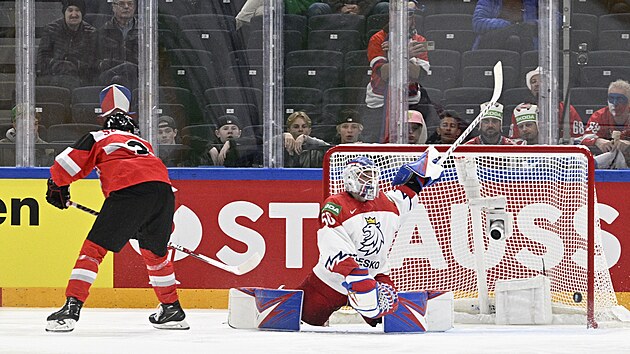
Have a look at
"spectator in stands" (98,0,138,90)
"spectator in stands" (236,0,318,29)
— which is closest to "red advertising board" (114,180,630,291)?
"spectator in stands" (98,0,138,90)

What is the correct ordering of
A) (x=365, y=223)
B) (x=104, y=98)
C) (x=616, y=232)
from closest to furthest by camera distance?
(x=365, y=223), (x=104, y=98), (x=616, y=232)

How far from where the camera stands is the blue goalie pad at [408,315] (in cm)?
537

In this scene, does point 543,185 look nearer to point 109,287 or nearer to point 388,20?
point 388,20

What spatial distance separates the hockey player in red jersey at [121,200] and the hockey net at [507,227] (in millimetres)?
923

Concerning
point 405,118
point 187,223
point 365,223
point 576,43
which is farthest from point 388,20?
point 365,223

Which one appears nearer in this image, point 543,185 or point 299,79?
point 543,185

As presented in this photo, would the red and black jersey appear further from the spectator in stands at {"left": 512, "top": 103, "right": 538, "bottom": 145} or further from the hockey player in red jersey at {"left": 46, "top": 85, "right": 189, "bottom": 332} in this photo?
the spectator in stands at {"left": 512, "top": 103, "right": 538, "bottom": 145}

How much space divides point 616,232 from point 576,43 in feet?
3.61

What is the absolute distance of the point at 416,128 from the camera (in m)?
7.08

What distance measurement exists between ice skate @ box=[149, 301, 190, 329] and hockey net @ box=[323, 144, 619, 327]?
3.18 feet

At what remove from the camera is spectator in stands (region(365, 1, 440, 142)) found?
23.2ft

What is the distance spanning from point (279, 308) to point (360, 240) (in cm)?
49

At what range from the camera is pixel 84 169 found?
18.4ft

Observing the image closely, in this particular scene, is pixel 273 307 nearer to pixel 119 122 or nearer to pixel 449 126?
pixel 119 122
